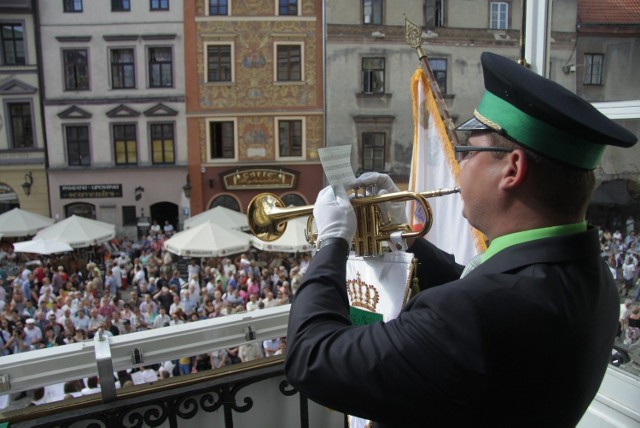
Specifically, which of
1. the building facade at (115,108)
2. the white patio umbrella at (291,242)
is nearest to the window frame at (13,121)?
the building facade at (115,108)

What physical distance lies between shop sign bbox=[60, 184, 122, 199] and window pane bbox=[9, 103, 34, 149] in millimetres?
2246

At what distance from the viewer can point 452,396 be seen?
1.08m

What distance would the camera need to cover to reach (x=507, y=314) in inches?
42.0

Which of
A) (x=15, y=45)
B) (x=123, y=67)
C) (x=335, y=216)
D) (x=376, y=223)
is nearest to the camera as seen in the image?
(x=335, y=216)

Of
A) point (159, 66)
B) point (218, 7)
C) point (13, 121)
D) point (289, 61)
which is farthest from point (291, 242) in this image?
point (13, 121)

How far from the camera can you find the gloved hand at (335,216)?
5.45 ft

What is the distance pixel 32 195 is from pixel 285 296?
14.7 m

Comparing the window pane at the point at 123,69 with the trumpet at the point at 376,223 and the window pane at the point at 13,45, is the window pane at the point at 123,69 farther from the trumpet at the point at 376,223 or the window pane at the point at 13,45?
the trumpet at the point at 376,223

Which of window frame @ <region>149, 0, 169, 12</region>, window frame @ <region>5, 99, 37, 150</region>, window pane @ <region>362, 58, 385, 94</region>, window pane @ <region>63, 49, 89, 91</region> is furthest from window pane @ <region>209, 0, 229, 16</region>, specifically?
window frame @ <region>5, 99, 37, 150</region>

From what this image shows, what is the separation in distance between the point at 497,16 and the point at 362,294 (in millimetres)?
20241

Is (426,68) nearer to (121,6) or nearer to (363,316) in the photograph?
(363,316)

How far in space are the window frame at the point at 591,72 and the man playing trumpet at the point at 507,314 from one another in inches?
61.6

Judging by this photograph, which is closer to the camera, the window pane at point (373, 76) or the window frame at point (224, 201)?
the window pane at point (373, 76)

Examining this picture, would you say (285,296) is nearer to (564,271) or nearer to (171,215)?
(564,271)
